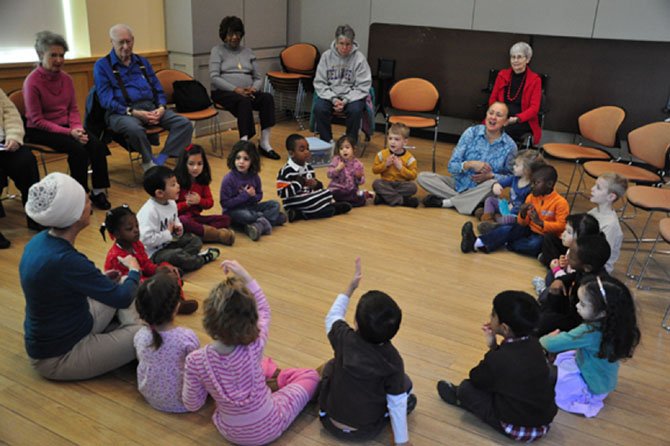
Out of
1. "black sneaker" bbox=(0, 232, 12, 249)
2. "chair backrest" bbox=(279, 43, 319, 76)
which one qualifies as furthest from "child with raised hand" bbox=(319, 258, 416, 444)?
"chair backrest" bbox=(279, 43, 319, 76)

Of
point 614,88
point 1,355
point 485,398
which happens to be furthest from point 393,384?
point 614,88

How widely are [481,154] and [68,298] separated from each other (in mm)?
3673

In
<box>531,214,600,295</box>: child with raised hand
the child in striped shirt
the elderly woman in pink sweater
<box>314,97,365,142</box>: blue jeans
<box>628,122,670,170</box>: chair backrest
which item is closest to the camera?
<box>531,214,600,295</box>: child with raised hand

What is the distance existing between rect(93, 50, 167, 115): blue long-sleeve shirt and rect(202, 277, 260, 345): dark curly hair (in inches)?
138

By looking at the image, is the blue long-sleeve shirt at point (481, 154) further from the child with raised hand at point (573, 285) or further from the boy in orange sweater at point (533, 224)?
the child with raised hand at point (573, 285)

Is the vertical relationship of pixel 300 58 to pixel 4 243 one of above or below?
above

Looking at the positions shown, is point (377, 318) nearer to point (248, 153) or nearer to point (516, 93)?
point (248, 153)

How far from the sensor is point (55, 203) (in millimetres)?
2291

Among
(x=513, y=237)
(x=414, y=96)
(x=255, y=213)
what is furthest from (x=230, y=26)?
(x=513, y=237)

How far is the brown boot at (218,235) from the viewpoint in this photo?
4.08 m

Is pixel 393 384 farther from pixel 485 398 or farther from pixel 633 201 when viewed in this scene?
pixel 633 201

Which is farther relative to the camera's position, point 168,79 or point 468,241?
point 168,79

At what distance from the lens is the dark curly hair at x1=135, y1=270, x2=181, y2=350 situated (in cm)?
227

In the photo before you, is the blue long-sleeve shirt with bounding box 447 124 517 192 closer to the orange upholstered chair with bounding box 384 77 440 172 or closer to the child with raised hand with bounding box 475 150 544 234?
the child with raised hand with bounding box 475 150 544 234
